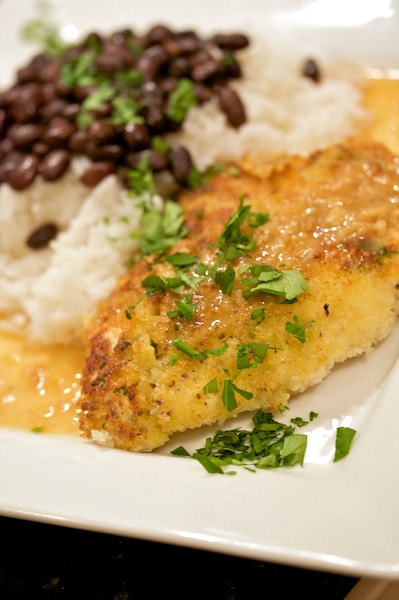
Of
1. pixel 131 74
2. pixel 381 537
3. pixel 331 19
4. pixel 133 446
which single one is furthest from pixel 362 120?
pixel 381 537

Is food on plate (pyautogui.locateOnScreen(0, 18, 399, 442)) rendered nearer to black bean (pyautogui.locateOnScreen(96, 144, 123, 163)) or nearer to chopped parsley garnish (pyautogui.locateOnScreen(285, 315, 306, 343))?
black bean (pyautogui.locateOnScreen(96, 144, 123, 163))

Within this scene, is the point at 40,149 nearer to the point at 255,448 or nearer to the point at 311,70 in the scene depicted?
the point at 311,70

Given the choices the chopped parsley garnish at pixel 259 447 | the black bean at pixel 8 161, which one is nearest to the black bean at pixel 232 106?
the black bean at pixel 8 161

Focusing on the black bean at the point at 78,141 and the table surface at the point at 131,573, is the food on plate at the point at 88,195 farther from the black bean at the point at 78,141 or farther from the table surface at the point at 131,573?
the table surface at the point at 131,573

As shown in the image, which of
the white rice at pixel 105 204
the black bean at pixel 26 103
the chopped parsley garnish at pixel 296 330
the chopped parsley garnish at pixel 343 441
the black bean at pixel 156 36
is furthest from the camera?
the black bean at pixel 156 36

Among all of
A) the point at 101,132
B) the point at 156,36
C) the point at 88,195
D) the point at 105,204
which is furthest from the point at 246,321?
the point at 156,36
